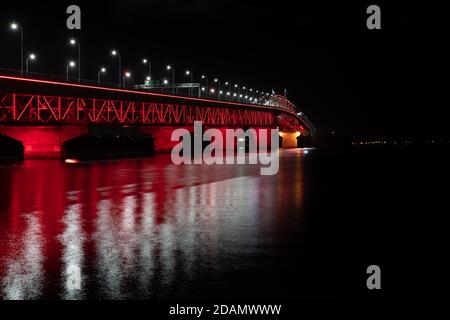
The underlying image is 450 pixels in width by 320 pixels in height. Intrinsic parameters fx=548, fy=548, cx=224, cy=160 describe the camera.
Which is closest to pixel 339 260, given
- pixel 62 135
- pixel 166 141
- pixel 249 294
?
pixel 249 294

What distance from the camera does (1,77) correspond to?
5375 cm

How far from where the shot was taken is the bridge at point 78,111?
59.5 metres

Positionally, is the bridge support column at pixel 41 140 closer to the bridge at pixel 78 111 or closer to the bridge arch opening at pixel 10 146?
the bridge at pixel 78 111

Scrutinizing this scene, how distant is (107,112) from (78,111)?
8433 millimetres

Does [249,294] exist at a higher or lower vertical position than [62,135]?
lower

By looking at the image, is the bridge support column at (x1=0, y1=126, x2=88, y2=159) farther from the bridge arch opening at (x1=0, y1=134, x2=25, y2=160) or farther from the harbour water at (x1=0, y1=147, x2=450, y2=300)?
the harbour water at (x1=0, y1=147, x2=450, y2=300)

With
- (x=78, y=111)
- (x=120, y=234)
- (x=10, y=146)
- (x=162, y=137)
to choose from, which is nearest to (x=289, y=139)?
(x=162, y=137)

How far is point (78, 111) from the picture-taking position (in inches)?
2746
